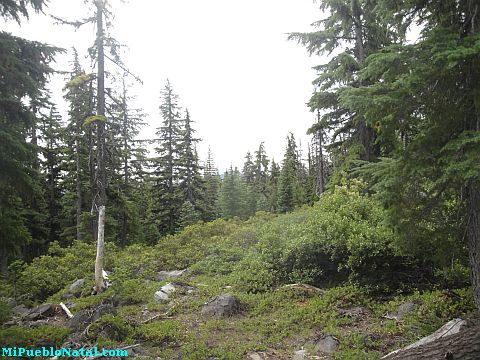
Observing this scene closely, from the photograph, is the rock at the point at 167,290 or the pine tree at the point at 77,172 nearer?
the rock at the point at 167,290

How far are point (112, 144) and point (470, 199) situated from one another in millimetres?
10448

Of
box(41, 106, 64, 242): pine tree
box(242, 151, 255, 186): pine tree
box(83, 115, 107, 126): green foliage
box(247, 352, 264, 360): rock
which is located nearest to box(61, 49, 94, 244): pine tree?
box(41, 106, 64, 242): pine tree

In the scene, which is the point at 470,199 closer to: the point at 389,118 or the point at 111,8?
the point at 389,118

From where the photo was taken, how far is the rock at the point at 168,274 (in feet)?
44.2

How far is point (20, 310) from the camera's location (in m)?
10.8

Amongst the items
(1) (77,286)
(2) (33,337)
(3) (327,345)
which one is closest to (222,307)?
(3) (327,345)

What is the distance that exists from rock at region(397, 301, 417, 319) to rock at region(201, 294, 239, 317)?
399cm

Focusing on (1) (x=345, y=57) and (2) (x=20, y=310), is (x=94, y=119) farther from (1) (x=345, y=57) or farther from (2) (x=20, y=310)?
(1) (x=345, y=57)

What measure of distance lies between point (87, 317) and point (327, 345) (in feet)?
18.5

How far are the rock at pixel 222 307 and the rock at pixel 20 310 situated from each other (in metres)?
6.07

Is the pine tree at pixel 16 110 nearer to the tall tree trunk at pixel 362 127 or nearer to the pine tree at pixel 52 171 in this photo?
the tall tree trunk at pixel 362 127

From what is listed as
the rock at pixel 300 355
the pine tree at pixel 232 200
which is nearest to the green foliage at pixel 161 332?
the rock at pixel 300 355

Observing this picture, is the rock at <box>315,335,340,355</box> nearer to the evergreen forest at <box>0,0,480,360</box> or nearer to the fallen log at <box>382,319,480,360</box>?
the evergreen forest at <box>0,0,480,360</box>

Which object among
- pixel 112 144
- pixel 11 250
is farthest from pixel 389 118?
pixel 11 250
